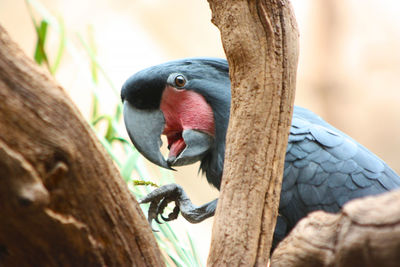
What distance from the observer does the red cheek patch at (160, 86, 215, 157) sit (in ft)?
4.42

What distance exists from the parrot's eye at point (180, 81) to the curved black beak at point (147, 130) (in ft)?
0.36

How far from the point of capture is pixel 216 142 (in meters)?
1.36

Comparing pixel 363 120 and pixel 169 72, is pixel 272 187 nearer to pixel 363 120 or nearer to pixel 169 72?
pixel 169 72

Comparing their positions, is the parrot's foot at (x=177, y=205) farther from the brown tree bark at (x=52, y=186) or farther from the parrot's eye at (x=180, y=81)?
the brown tree bark at (x=52, y=186)

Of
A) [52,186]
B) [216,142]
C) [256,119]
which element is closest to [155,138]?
[216,142]

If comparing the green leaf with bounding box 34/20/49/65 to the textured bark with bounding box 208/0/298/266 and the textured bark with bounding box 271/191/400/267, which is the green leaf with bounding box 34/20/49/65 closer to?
the textured bark with bounding box 208/0/298/266

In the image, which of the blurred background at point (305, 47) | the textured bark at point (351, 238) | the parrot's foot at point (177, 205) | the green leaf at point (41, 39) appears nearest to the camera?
the textured bark at point (351, 238)

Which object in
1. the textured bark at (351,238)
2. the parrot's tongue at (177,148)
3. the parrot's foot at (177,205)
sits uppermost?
the textured bark at (351,238)

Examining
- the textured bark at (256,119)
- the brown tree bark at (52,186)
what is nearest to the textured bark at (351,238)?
the textured bark at (256,119)

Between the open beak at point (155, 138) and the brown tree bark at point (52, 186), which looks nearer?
the brown tree bark at point (52, 186)

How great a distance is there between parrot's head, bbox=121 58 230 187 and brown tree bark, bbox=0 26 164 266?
62 cm

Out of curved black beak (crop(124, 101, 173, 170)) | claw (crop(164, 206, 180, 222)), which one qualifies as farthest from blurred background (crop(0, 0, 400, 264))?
claw (crop(164, 206, 180, 222))

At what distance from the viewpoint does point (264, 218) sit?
814mm

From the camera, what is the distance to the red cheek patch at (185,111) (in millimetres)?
1347
